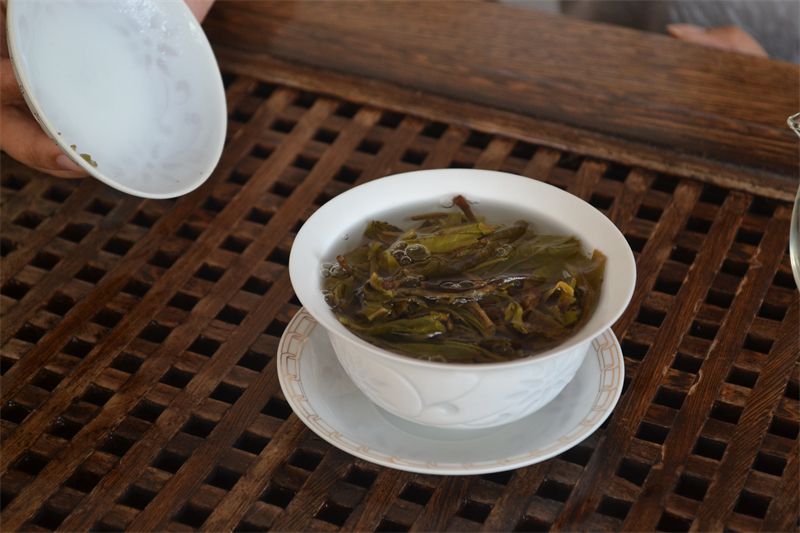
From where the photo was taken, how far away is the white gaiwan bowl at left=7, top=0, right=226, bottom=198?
41.9 inches

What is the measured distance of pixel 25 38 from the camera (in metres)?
1.01

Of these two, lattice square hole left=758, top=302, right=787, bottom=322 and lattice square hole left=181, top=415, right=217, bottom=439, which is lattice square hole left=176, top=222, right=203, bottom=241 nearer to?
lattice square hole left=181, top=415, right=217, bottom=439

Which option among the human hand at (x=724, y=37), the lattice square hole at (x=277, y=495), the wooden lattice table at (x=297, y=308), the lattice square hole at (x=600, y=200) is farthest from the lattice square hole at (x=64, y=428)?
the human hand at (x=724, y=37)

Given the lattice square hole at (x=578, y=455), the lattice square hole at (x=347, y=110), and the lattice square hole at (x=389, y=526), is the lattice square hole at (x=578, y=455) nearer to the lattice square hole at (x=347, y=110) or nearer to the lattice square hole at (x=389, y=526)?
the lattice square hole at (x=389, y=526)

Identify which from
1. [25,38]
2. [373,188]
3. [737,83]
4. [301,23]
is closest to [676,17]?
[737,83]

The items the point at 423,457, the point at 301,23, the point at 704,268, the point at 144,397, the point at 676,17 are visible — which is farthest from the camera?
the point at 676,17

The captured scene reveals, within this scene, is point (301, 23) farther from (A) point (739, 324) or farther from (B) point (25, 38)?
(A) point (739, 324)

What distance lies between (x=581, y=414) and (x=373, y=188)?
1.00 ft

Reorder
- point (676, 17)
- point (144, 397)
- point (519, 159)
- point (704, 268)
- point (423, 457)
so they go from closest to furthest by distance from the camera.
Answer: point (423, 457)
point (144, 397)
point (704, 268)
point (519, 159)
point (676, 17)

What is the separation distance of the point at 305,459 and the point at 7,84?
1.96 ft

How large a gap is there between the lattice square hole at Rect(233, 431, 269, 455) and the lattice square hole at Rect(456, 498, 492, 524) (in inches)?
7.8

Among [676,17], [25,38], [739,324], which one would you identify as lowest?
[676,17]

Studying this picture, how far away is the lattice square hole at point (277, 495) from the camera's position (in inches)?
34.0

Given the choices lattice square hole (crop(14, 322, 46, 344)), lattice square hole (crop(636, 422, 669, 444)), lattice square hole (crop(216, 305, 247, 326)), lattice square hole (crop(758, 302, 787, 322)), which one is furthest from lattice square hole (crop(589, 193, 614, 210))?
lattice square hole (crop(14, 322, 46, 344))
